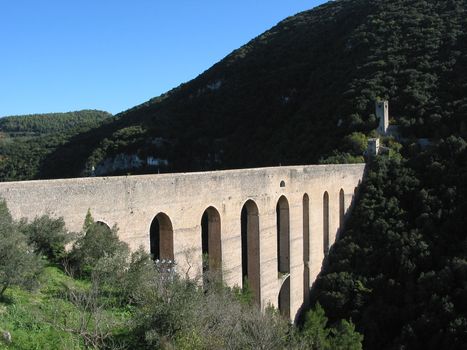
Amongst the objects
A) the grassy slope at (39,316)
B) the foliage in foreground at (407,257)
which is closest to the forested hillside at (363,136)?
the foliage in foreground at (407,257)

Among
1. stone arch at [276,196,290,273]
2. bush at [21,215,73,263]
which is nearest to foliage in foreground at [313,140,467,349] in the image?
stone arch at [276,196,290,273]

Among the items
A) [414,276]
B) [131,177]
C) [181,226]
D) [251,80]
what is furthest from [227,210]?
[251,80]

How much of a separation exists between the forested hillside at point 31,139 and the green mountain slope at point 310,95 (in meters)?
1.84

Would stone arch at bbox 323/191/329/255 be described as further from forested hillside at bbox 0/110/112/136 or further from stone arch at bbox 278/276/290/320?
forested hillside at bbox 0/110/112/136

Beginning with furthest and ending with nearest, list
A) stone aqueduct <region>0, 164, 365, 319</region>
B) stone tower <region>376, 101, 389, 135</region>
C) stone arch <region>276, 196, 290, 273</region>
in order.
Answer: stone tower <region>376, 101, 389, 135</region>, stone arch <region>276, 196, 290, 273</region>, stone aqueduct <region>0, 164, 365, 319</region>

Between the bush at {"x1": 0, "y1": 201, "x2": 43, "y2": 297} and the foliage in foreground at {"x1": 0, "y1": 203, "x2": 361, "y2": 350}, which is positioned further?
the bush at {"x1": 0, "y1": 201, "x2": 43, "y2": 297}

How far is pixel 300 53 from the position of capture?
4612 cm

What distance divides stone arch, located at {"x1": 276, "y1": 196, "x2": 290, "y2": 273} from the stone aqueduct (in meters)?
0.04

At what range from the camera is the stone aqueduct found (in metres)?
10.6

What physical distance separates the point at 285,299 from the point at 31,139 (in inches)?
1559

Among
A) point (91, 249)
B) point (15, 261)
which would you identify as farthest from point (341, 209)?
point (15, 261)

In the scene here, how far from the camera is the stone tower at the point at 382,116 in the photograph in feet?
95.8

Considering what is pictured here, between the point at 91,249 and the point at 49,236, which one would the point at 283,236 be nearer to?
the point at 91,249

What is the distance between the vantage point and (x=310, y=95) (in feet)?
126
